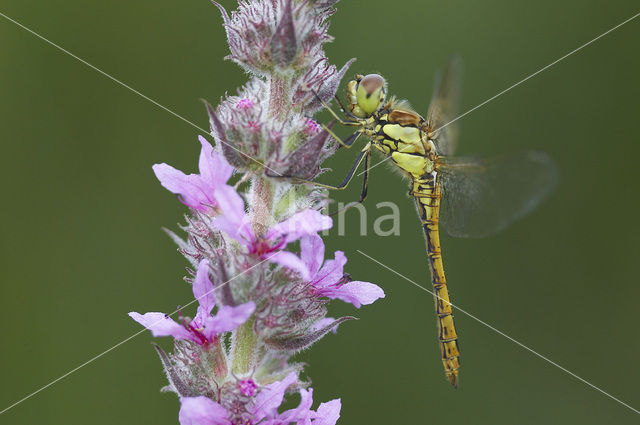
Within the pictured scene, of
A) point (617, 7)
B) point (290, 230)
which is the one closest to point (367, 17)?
point (617, 7)

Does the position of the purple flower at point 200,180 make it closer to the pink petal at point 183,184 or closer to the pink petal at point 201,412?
the pink petal at point 183,184

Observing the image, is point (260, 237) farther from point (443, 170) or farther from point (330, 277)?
point (443, 170)

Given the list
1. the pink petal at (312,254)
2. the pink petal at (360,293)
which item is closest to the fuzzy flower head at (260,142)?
the pink petal at (312,254)

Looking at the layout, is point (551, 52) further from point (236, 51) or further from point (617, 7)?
point (236, 51)

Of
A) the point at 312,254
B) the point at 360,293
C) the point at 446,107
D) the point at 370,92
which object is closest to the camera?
the point at 312,254

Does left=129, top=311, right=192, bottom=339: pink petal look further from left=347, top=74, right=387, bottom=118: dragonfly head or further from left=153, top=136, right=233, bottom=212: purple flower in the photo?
left=347, top=74, right=387, bottom=118: dragonfly head

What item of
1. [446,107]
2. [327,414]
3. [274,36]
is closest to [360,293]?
[327,414]
